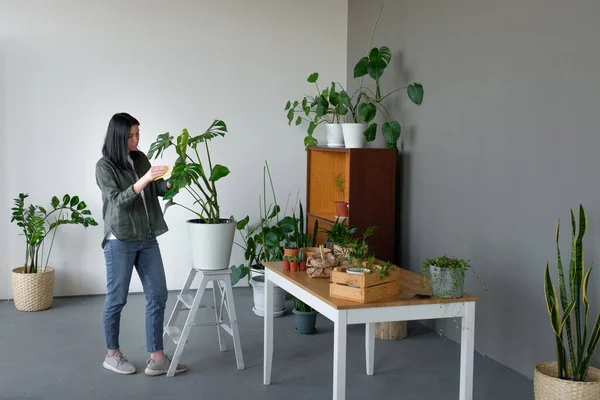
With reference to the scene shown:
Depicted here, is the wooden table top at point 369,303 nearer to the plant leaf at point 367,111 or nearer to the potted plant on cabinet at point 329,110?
the plant leaf at point 367,111

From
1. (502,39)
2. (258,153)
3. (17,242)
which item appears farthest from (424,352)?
(17,242)

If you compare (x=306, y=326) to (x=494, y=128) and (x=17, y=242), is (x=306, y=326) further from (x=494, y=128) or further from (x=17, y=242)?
(x=17, y=242)

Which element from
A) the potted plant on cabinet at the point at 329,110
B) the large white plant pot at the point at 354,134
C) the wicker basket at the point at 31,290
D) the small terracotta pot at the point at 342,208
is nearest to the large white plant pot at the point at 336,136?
the potted plant on cabinet at the point at 329,110

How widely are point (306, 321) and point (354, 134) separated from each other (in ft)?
4.99

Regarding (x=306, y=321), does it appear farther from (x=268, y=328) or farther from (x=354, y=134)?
(x=354, y=134)

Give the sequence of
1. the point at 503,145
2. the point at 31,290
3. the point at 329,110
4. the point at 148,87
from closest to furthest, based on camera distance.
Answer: the point at 503,145 < the point at 31,290 < the point at 329,110 < the point at 148,87

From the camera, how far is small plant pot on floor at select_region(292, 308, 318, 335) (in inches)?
214

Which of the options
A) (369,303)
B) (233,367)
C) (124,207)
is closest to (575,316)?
(369,303)

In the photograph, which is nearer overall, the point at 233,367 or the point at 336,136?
the point at 233,367

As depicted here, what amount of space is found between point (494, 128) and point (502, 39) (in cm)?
56

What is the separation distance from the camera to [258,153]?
6984 millimetres

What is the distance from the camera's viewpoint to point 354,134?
5.79 metres

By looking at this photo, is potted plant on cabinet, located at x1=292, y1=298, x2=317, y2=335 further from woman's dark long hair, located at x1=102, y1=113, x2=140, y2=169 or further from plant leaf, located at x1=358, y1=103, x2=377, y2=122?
woman's dark long hair, located at x1=102, y1=113, x2=140, y2=169

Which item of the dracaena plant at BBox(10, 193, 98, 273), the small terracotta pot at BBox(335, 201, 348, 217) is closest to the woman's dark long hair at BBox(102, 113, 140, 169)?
the small terracotta pot at BBox(335, 201, 348, 217)
